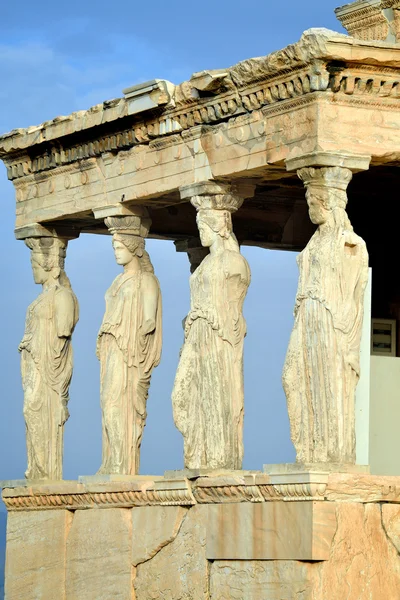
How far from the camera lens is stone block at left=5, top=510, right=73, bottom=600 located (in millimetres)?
20453

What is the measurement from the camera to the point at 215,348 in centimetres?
1850

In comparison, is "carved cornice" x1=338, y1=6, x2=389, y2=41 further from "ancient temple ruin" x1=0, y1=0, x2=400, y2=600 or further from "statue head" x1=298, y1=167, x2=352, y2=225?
"statue head" x1=298, y1=167, x2=352, y2=225

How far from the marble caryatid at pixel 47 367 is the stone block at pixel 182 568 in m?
2.59

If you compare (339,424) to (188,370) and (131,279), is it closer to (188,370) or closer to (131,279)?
(188,370)

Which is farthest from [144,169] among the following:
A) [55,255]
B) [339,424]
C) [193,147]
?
[339,424]

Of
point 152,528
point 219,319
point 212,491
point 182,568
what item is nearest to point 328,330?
point 219,319

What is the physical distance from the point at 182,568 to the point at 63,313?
148 inches

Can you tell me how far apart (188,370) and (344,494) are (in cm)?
236

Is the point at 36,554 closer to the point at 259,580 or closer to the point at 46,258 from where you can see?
the point at 46,258

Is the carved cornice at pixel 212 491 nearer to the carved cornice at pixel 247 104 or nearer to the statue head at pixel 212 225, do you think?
the statue head at pixel 212 225

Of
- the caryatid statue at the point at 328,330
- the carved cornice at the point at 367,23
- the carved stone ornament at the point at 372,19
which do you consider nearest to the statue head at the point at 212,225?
the caryatid statue at the point at 328,330

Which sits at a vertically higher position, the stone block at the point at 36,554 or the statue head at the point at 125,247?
the statue head at the point at 125,247

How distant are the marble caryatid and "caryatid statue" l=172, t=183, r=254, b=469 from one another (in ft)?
9.52

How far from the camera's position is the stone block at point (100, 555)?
1941 cm
